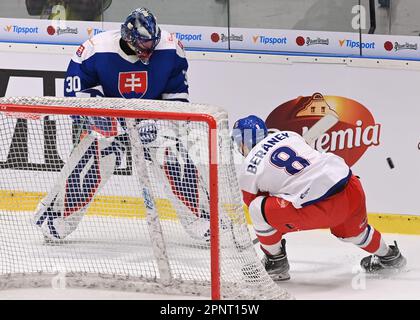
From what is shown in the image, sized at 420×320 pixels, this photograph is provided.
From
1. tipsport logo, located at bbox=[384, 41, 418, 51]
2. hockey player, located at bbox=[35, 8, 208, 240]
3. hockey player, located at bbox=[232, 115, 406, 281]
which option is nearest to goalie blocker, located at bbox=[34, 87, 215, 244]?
hockey player, located at bbox=[35, 8, 208, 240]

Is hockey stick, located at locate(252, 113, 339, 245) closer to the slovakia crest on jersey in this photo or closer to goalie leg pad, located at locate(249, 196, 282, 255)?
the slovakia crest on jersey

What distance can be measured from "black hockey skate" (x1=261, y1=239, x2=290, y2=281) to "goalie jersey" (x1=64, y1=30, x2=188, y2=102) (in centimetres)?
87

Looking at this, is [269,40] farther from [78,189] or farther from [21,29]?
[78,189]

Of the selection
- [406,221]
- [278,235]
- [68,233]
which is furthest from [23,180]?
[406,221]

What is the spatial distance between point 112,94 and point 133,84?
11cm

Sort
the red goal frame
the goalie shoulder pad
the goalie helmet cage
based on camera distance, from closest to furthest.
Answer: the red goal frame → the goalie helmet cage → the goalie shoulder pad

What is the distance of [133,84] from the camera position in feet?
16.7

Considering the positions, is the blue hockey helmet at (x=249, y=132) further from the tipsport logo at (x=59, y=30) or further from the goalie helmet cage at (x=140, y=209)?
the tipsport logo at (x=59, y=30)

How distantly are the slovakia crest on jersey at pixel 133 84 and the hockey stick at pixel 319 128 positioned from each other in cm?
96

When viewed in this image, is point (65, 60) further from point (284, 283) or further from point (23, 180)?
point (284, 283)

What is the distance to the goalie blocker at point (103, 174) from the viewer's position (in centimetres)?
435

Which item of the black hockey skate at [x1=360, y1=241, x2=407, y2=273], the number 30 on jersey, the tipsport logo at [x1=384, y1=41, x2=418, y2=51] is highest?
the tipsport logo at [x1=384, y1=41, x2=418, y2=51]

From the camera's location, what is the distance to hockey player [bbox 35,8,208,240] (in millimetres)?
4453

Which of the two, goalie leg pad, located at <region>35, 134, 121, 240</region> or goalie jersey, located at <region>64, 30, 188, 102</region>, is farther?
goalie jersey, located at <region>64, 30, 188, 102</region>
